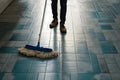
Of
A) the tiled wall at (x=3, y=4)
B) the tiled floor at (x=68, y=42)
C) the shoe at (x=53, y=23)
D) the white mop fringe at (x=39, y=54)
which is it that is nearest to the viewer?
the tiled floor at (x=68, y=42)

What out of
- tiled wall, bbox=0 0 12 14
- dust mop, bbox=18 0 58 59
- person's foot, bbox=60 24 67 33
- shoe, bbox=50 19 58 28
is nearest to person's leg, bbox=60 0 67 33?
Answer: person's foot, bbox=60 24 67 33

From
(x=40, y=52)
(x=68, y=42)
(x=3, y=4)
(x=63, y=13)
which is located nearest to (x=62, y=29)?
(x=63, y=13)

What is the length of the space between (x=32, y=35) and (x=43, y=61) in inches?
26.3

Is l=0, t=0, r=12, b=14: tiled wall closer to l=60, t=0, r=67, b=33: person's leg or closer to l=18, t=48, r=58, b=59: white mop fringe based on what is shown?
l=60, t=0, r=67, b=33: person's leg

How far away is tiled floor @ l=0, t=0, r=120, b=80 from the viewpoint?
2.05 metres

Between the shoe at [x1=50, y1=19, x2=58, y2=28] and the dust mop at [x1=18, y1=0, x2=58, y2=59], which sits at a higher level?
the dust mop at [x1=18, y1=0, x2=58, y2=59]

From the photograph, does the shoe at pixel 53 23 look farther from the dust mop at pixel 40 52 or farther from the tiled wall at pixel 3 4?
the tiled wall at pixel 3 4

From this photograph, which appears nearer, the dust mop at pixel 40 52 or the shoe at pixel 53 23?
the dust mop at pixel 40 52

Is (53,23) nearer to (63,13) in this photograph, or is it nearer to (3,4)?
(63,13)

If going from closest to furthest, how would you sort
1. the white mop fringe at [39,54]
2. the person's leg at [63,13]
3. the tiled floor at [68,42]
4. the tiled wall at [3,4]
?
the tiled floor at [68,42] → the white mop fringe at [39,54] → the person's leg at [63,13] → the tiled wall at [3,4]

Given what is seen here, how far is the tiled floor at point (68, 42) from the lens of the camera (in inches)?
80.7

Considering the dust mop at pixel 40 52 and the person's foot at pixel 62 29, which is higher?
the dust mop at pixel 40 52

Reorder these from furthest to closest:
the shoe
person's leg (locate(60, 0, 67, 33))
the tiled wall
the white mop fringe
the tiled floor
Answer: the tiled wall
the shoe
person's leg (locate(60, 0, 67, 33))
the white mop fringe
the tiled floor

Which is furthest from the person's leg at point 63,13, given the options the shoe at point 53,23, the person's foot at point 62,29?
the shoe at point 53,23
